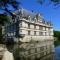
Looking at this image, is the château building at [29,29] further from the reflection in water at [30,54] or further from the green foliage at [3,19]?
the green foliage at [3,19]

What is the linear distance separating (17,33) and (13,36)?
2271 mm

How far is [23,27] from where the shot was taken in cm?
4731

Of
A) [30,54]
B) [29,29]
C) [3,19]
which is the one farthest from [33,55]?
[29,29]

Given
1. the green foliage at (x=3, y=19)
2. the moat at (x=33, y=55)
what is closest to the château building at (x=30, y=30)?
the moat at (x=33, y=55)

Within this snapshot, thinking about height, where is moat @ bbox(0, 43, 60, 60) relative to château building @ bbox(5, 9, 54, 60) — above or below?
below

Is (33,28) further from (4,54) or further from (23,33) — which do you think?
(4,54)

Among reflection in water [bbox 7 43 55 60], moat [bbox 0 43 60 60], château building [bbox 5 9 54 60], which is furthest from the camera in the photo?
château building [bbox 5 9 54 60]

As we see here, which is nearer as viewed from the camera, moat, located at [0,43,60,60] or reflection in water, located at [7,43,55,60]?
moat, located at [0,43,60,60]

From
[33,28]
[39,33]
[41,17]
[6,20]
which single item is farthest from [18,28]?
[6,20]

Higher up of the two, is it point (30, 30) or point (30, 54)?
Result: point (30, 30)

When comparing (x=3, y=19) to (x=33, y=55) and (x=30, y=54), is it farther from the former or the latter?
(x=30, y=54)

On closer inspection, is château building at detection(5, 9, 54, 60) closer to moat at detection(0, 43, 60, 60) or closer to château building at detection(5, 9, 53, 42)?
château building at detection(5, 9, 53, 42)

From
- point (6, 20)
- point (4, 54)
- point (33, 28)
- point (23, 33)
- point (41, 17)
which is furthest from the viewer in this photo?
point (41, 17)

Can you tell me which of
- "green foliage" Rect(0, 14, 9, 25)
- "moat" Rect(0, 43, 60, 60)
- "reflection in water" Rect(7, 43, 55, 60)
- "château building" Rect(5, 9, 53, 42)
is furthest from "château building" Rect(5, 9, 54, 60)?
"green foliage" Rect(0, 14, 9, 25)
